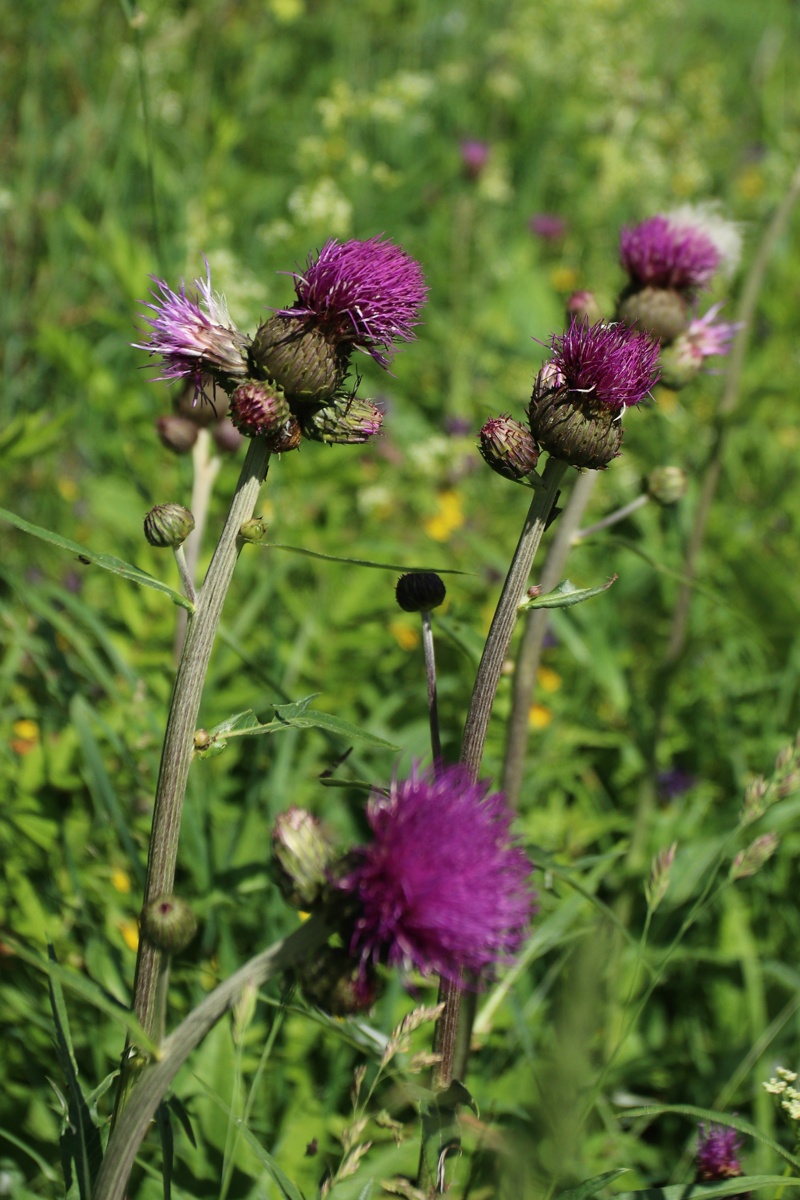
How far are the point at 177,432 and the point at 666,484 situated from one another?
1161mm

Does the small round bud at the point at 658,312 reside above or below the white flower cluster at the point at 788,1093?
above

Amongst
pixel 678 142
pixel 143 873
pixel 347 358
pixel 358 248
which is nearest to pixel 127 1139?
pixel 143 873

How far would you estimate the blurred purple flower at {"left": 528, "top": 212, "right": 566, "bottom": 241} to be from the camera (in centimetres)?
625

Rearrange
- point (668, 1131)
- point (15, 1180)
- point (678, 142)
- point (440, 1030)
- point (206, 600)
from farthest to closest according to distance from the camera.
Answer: point (678, 142)
point (668, 1131)
point (15, 1180)
point (440, 1030)
point (206, 600)

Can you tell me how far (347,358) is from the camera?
1.56 meters

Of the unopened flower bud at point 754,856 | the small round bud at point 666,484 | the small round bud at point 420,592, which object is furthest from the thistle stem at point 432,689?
the small round bud at point 666,484

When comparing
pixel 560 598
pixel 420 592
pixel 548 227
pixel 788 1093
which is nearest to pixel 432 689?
pixel 420 592

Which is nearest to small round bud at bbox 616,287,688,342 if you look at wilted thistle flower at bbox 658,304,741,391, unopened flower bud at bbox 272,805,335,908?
wilted thistle flower at bbox 658,304,741,391

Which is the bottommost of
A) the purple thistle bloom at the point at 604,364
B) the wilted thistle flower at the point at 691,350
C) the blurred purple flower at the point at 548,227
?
the purple thistle bloom at the point at 604,364

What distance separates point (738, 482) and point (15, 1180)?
381 centimetres

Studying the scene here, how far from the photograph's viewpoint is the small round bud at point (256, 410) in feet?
4.63

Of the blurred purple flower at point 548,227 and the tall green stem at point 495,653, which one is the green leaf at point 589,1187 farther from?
the blurred purple flower at point 548,227

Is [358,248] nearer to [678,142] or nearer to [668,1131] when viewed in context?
[668,1131]

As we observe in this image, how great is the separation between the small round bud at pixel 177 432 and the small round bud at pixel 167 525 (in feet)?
3.19
